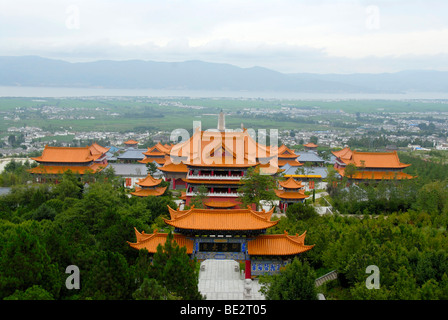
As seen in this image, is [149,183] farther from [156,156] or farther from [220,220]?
[220,220]

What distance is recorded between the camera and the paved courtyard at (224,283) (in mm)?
16844

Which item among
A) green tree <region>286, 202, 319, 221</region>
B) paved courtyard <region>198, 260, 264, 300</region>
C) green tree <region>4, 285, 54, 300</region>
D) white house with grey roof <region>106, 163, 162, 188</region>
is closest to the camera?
green tree <region>4, 285, 54, 300</region>

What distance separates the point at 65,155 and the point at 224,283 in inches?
997

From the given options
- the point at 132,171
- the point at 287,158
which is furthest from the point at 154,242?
the point at 287,158

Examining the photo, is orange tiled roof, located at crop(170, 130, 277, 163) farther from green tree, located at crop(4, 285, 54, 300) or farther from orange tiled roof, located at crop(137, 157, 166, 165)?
orange tiled roof, located at crop(137, 157, 166, 165)

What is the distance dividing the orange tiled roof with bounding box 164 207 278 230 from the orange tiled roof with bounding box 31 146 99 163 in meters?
22.3

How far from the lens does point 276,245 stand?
18.0 meters

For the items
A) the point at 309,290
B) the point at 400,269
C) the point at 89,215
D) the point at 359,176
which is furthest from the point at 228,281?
the point at 359,176

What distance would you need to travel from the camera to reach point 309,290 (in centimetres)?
1415

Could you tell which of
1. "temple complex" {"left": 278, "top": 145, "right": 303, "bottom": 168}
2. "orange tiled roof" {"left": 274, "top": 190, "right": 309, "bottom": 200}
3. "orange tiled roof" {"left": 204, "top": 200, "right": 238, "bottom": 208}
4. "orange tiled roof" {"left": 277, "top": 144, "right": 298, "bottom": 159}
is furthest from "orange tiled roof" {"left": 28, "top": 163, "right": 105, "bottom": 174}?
"orange tiled roof" {"left": 277, "top": 144, "right": 298, "bottom": 159}

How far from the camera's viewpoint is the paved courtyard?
16844 mm

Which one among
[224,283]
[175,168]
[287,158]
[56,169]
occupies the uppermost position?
[175,168]

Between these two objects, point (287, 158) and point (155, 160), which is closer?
point (155, 160)
